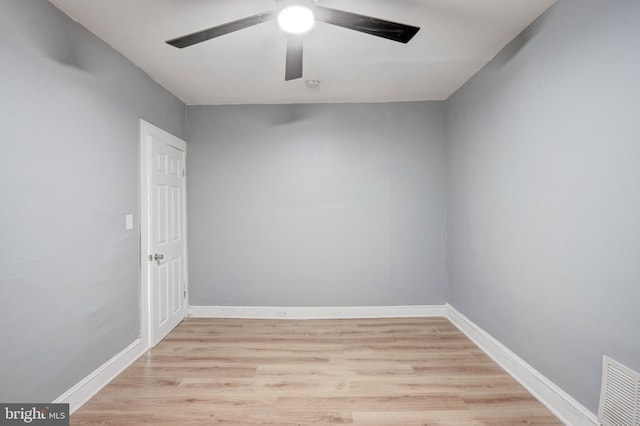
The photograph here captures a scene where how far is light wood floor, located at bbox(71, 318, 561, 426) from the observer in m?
1.78

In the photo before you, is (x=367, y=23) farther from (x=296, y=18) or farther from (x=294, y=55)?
(x=294, y=55)

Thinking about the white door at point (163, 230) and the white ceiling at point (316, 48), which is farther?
the white door at point (163, 230)

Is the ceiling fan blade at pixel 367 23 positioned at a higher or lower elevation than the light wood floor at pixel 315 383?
higher

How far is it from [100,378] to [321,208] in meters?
2.43

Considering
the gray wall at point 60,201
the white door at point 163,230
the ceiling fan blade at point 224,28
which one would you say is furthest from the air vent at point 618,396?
the white door at point 163,230

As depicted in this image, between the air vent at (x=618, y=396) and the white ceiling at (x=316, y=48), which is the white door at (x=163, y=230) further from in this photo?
the air vent at (x=618, y=396)

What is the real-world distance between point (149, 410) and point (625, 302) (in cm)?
275

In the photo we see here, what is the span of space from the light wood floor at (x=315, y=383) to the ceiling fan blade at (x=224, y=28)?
2238 millimetres

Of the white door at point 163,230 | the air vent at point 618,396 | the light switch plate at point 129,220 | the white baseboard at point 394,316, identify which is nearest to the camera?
the air vent at point 618,396

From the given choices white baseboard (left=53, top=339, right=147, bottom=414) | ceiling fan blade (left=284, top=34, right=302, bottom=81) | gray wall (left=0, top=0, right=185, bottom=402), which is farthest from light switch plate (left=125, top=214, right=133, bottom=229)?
ceiling fan blade (left=284, top=34, right=302, bottom=81)

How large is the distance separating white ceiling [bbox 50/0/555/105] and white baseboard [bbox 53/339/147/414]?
7.81 ft

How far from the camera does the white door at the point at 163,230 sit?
2607mm

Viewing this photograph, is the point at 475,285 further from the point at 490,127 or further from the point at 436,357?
the point at 490,127

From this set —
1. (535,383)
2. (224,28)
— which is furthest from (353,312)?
(224,28)
